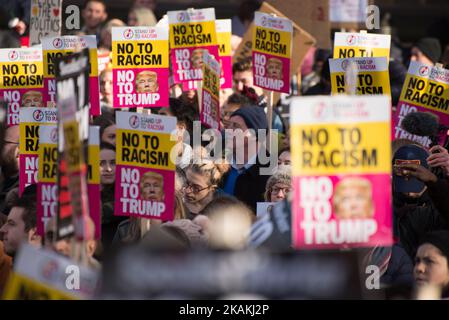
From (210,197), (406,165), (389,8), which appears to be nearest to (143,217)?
(210,197)

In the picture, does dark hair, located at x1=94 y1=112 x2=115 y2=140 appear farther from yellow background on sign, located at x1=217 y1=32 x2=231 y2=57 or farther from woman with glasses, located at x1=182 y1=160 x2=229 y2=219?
woman with glasses, located at x1=182 y1=160 x2=229 y2=219

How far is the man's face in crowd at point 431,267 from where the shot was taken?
754cm

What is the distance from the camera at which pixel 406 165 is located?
29.4ft

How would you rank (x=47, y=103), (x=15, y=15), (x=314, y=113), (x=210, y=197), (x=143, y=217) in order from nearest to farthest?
(x=314, y=113), (x=143, y=217), (x=210, y=197), (x=47, y=103), (x=15, y=15)

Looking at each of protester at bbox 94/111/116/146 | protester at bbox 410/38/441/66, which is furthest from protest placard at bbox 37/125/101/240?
protester at bbox 410/38/441/66

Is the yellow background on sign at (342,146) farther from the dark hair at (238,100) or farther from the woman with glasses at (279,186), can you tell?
the dark hair at (238,100)

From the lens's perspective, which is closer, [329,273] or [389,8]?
[329,273]

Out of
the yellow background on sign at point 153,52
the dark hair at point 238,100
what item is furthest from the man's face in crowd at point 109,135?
the dark hair at point 238,100

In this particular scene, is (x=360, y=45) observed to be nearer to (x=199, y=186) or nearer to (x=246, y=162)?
(x=246, y=162)

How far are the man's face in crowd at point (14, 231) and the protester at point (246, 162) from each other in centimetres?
219

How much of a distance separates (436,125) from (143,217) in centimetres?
Answer: 235

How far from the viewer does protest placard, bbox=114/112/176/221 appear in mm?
8648

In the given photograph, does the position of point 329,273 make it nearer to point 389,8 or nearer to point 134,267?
point 134,267

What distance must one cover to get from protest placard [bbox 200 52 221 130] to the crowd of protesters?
130 mm
